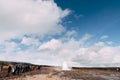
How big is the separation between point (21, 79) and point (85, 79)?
31.1ft

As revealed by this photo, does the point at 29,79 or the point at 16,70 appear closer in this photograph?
the point at 29,79

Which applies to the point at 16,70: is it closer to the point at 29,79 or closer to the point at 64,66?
the point at 29,79

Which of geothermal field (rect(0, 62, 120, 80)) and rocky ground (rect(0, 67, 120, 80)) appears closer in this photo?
rocky ground (rect(0, 67, 120, 80))

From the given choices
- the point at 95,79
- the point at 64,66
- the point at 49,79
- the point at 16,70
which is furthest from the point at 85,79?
the point at 64,66

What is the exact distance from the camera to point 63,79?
1104 inches

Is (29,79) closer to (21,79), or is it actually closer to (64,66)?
(21,79)

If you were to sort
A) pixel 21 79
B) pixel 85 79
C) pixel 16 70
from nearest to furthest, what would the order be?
pixel 21 79 → pixel 85 79 → pixel 16 70

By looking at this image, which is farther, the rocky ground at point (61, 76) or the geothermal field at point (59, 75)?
the geothermal field at point (59, 75)

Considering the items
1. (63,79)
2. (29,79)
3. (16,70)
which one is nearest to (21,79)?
(29,79)


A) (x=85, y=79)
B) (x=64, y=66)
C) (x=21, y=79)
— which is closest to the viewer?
(x=21, y=79)

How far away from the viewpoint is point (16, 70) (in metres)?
41.6

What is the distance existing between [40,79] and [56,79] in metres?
2.25

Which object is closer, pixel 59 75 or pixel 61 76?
pixel 61 76

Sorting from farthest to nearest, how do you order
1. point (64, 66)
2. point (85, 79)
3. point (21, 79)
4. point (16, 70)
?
point (64, 66) < point (16, 70) < point (85, 79) < point (21, 79)
